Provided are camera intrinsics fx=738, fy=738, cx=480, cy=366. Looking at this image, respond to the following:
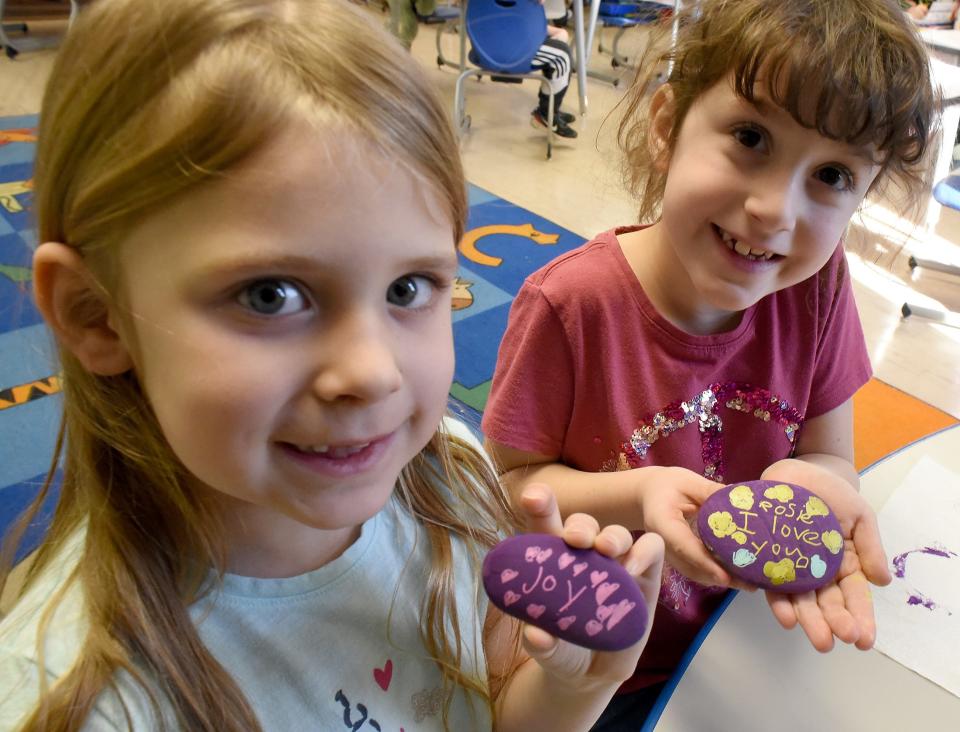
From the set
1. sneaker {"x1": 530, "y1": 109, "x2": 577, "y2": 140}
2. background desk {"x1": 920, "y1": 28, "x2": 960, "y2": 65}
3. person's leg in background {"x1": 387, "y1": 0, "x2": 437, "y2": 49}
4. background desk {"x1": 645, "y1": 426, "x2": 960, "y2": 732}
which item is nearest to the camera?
background desk {"x1": 645, "y1": 426, "x2": 960, "y2": 732}

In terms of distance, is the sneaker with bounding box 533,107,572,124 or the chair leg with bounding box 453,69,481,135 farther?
the sneaker with bounding box 533,107,572,124

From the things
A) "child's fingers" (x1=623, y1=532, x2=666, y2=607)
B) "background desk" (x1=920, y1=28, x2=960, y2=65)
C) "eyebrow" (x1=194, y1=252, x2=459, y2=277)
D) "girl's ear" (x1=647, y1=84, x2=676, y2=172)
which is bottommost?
"background desk" (x1=920, y1=28, x2=960, y2=65)

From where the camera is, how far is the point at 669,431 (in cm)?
92

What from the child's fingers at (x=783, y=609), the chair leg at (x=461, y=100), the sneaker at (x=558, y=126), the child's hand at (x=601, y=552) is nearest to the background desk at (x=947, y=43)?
the sneaker at (x=558, y=126)

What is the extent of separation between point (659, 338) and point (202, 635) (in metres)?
0.60

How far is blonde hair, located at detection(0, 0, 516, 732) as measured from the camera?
437 mm

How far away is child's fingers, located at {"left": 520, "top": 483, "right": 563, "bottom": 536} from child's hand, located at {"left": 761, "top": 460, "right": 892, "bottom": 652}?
233mm

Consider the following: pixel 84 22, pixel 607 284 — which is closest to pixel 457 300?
pixel 607 284

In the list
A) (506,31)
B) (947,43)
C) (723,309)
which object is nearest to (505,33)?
(506,31)

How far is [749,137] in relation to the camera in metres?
0.77

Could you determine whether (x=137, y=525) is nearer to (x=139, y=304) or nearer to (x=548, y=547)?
(x=139, y=304)

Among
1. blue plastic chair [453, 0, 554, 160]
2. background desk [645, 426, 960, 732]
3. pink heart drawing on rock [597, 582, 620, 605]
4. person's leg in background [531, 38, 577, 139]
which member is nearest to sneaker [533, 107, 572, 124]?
person's leg in background [531, 38, 577, 139]

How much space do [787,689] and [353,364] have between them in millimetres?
512

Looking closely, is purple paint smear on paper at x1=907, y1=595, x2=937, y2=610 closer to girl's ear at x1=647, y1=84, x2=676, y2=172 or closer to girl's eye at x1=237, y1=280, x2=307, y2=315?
girl's ear at x1=647, y1=84, x2=676, y2=172
